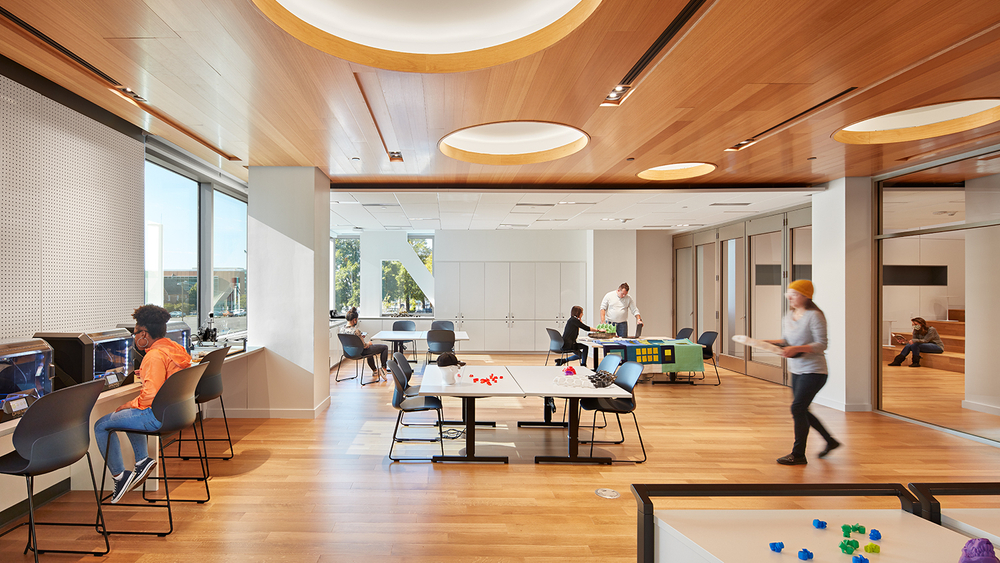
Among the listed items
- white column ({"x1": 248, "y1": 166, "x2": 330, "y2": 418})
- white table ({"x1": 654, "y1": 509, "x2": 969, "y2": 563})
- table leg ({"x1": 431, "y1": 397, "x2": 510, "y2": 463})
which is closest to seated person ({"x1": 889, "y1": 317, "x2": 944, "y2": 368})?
table leg ({"x1": 431, "y1": 397, "x2": 510, "y2": 463})

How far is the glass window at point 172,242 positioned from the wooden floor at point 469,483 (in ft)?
5.40

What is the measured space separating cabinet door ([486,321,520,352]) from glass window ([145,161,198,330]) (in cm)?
674

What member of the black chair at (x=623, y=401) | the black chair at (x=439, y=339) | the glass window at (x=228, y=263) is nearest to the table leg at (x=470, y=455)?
the black chair at (x=623, y=401)

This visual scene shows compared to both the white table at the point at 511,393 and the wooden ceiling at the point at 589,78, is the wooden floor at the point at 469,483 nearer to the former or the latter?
the white table at the point at 511,393

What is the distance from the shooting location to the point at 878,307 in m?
6.54

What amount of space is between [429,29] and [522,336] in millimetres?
9553

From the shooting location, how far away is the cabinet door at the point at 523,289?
1216 centimetres

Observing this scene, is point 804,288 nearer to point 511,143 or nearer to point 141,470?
point 511,143

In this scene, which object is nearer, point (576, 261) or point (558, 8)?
point (558, 8)

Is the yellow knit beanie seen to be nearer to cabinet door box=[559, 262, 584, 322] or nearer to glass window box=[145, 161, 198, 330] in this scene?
glass window box=[145, 161, 198, 330]

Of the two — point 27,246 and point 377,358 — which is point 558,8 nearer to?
point 27,246

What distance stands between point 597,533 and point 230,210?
6.86m

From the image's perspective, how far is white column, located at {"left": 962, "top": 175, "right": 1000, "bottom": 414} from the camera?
216 inches

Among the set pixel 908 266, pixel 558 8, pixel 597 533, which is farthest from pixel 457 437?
pixel 908 266
